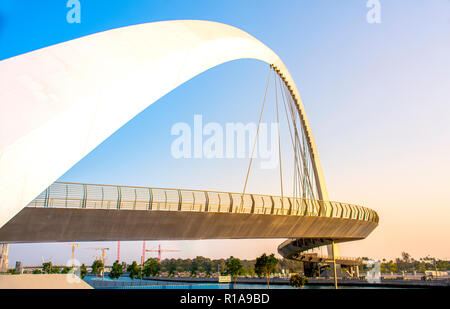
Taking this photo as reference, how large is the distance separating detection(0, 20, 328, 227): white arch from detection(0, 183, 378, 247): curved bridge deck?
14.1 m

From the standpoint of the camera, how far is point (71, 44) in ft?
19.4

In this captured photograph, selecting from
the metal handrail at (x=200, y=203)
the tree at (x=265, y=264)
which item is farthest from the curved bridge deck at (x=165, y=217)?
the tree at (x=265, y=264)

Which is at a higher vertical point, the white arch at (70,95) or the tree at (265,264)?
the white arch at (70,95)

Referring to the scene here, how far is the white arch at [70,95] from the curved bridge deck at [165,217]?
46.1 feet

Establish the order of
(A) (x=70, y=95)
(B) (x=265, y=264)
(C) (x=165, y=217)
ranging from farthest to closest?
(B) (x=265, y=264) → (C) (x=165, y=217) → (A) (x=70, y=95)

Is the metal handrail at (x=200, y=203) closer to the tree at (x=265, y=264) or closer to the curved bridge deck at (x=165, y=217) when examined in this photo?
the curved bridge deck at (x=165, y=217)

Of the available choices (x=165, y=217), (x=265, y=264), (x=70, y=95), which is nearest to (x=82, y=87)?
(x=70, y=95)

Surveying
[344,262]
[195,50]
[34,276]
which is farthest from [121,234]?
[344,262]

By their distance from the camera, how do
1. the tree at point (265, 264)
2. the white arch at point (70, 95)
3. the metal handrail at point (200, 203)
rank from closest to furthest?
1. the white arch at point (70, 95)
2. the metal handrail at point (200, 203)
3. the tree at point (265, 264)

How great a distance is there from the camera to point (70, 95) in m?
5.21

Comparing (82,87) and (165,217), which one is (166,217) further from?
(82,87)

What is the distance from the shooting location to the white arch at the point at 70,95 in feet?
15.3

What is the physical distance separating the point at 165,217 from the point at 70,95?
17.9 meters
